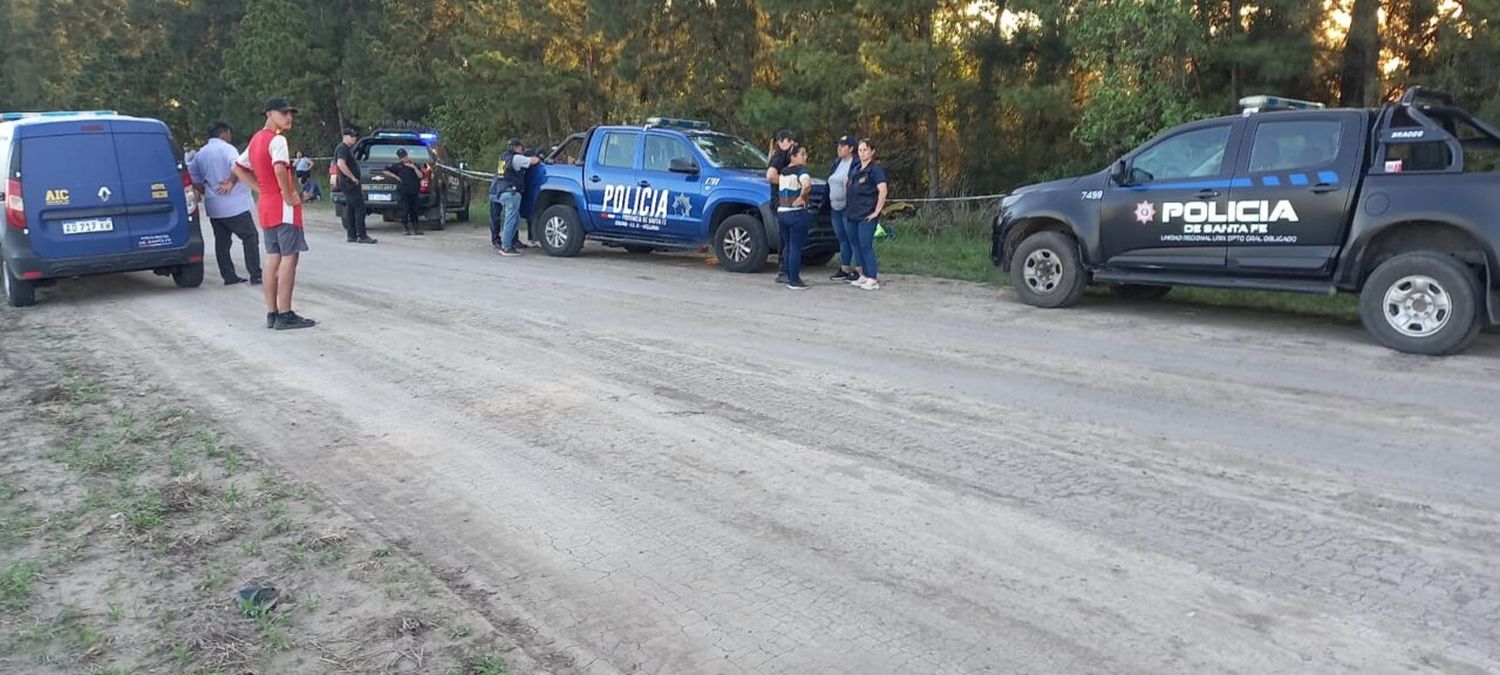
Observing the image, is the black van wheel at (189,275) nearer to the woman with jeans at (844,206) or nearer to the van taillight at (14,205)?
the van taillight at (14,205)

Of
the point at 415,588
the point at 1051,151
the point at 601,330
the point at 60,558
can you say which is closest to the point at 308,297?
the point at 601,330

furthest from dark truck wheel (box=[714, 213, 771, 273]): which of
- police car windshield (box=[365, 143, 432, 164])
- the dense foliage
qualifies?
police car windshield (box=[365, 143, 432, 164])

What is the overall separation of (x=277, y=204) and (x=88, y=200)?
3.36m

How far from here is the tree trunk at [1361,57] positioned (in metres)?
12.9

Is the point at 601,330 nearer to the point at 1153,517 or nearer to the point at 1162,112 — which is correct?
the point at 1153,517

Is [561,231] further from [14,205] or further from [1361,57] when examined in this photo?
[1361,57]

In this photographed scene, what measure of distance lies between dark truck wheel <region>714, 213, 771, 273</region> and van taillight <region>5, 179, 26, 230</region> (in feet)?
24.5

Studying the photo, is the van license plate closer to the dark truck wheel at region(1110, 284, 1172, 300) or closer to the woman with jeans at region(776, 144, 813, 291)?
the woman with jeans at region(776, 144, 813, 291)

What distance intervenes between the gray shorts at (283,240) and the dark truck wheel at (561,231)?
6120 mm

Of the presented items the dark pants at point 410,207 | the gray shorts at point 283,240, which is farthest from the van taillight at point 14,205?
the dark pants at point 410,207

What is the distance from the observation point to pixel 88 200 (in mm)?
10797

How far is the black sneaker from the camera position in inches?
366

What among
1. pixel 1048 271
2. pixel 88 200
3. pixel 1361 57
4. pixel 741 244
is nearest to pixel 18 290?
pixel 88 200

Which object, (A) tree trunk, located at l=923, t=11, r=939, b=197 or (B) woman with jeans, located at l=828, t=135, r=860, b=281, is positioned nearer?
(B) woman with jeans, located at l=828, t=135, r=860, b=281
